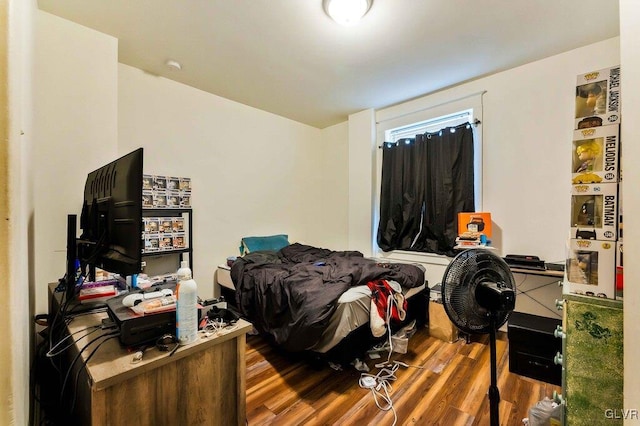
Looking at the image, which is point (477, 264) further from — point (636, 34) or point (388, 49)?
point (388, 49)

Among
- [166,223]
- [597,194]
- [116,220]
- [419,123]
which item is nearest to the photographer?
[116,220]

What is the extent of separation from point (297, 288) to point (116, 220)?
136 cm

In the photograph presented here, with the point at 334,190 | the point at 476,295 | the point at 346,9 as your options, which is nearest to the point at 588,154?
the point at 476,295

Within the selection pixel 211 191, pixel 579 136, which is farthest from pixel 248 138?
pixel 579 136

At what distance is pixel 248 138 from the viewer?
11.8 feet

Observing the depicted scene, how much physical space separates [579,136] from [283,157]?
11.1 ft

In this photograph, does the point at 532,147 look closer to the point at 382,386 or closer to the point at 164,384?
the point at 382,386

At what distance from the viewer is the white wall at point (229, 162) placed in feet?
8.97

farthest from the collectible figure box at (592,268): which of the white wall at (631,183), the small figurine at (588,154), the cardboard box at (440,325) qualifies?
the cardboard box at (440,325)

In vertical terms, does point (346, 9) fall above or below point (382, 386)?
above

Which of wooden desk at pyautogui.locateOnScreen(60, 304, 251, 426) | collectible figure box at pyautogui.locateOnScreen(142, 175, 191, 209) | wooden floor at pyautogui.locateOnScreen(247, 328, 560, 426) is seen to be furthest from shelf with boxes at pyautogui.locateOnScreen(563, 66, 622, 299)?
collectible figure box at pyautogui.locateOnScreen(142, 175, 191, 209)

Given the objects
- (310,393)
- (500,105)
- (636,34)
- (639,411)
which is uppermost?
(500,105)

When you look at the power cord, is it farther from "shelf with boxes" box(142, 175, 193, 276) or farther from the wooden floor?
"shelf with boxes" box(142, 175, 193, 276)

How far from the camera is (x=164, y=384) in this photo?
0.90 meters
